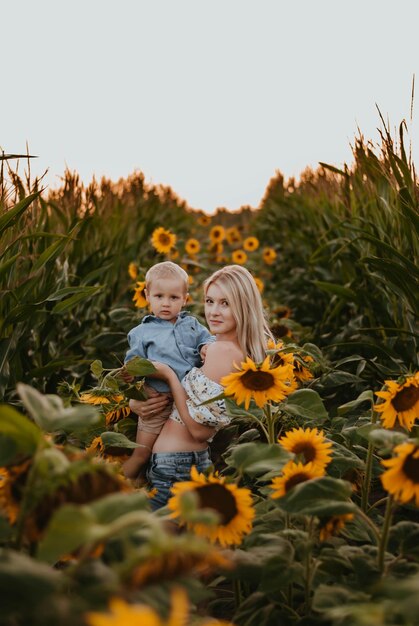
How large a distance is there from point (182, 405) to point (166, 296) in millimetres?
411

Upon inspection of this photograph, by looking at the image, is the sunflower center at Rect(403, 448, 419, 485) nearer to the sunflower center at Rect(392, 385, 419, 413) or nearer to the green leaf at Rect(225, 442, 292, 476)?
the green leaf at Rect(225, 442, 292, 476)

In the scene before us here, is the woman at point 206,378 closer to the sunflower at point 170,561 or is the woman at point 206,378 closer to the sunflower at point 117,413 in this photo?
the sunflower at point 117,413

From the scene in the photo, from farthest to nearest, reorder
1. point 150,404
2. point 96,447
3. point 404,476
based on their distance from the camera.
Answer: point 150,404 → point 96,447 → point 404,476

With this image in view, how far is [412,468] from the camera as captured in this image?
3.71ft

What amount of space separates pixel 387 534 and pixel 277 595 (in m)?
0.25

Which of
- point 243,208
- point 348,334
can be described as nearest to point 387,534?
point 348,334

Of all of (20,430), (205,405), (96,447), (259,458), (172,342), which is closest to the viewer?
(20,430)

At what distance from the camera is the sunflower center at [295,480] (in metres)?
1.30

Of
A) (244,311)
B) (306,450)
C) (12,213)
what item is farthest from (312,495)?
(12,213)

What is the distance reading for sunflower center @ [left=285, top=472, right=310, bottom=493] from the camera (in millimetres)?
1301

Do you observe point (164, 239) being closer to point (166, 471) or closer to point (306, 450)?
point (166, 471)

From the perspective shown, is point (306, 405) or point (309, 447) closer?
point (309, 447)

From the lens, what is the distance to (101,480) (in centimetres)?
95

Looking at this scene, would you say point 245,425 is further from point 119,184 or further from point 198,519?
point 119,184
